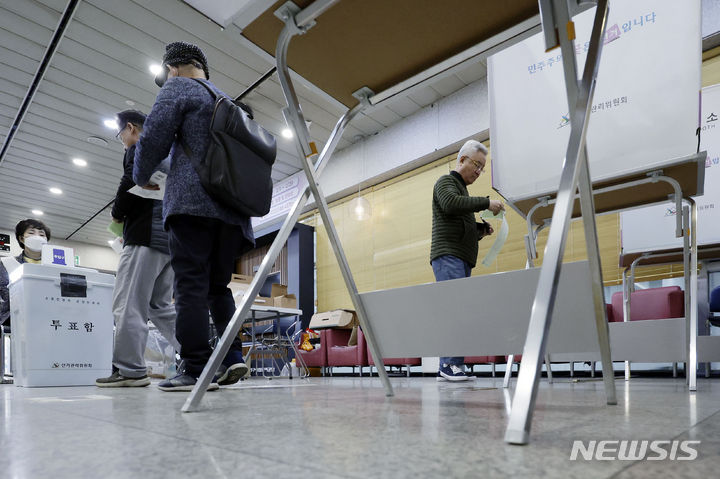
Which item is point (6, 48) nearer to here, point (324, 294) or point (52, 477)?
point (324, 294)

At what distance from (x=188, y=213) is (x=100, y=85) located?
465 centimetres

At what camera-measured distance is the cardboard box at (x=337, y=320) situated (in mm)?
5531

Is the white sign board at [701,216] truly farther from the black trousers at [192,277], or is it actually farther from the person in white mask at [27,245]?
the person in white mask at [27,245]

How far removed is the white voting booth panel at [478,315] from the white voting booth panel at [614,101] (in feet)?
3.14

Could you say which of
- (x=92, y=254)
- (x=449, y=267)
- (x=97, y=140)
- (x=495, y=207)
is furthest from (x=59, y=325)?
(x=92, y=254)

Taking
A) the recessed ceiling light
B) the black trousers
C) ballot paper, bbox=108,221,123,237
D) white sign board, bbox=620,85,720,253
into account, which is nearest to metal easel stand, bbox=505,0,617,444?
the black trousers

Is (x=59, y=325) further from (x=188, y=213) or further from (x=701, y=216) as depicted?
(x=701, y=216)

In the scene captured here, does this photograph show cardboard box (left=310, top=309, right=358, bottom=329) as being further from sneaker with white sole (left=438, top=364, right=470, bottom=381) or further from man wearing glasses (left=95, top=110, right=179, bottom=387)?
man wearing glasses (left=95, top=110, right=179, bottom=387)

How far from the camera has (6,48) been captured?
14.9 feet

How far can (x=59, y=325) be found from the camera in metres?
2.46

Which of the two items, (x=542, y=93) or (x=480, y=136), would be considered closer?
(x=542, y=93)

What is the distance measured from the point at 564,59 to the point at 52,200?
944 cm

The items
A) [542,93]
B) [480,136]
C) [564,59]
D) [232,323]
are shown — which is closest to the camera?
[564,59]

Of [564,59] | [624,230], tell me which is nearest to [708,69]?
[624,230]
